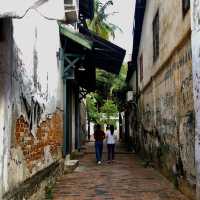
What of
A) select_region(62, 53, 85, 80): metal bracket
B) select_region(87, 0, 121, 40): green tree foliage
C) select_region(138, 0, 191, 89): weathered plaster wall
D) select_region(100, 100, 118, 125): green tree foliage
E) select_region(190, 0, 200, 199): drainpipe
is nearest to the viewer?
select_region(190, 0, 200, 199): drainpipe

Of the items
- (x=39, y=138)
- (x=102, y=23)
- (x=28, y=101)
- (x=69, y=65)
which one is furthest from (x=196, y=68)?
(x=102, y=23)

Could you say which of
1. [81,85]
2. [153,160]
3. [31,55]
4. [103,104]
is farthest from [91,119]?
[31,55]

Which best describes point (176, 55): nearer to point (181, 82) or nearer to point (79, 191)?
point (181, 82)

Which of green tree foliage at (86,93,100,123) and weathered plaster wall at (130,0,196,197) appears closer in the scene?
weathered plaster wall at (130,0,196,197)

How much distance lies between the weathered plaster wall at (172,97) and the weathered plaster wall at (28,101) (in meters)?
3.00

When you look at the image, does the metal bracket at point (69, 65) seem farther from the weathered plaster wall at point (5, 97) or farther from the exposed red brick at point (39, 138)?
the weathered plaster wall at point (5, 97)

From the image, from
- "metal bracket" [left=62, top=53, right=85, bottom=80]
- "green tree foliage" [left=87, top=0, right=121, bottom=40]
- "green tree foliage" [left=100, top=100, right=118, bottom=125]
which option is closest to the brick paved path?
"metal bracket" [left=62, top=53, right=85, bottom=80]

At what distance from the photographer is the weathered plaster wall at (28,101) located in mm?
6250

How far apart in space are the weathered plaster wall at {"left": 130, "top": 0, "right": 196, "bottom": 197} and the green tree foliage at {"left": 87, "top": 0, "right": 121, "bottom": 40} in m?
16.7

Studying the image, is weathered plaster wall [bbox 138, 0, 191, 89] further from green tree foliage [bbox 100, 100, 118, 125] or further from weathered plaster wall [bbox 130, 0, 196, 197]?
green tree foliage [bbox 100, 100, 118, 125]

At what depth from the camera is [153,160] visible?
15430 mm

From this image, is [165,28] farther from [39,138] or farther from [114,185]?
[39,138]

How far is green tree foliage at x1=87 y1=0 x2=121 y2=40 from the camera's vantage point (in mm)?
32688

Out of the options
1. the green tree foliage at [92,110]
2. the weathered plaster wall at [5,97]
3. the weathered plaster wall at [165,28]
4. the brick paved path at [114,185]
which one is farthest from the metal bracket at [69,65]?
the green tree foliage at [92,110]
